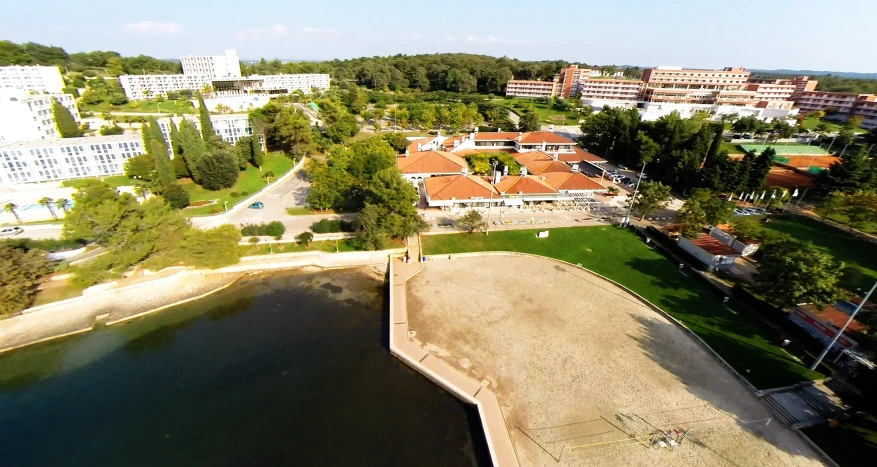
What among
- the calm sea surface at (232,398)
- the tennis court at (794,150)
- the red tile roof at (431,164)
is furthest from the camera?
the tennis court at (794,150)

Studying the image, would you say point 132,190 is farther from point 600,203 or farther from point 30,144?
point 600,203

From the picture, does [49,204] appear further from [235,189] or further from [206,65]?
[206,65]

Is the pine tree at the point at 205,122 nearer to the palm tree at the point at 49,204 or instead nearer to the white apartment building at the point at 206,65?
the palm tree at the point at 49,204

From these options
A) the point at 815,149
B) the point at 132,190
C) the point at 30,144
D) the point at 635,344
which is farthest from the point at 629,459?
the point at 815,149

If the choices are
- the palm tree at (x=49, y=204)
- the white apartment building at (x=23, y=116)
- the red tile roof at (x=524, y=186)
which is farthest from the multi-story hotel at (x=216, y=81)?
the red tile roof at (x=524, y=186)

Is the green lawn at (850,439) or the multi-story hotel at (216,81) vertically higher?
the multi-story hotel at (216,81)

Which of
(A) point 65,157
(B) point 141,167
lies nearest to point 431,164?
(B) point 141,167

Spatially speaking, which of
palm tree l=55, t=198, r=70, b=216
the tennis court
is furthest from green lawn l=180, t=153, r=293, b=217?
the tennis court
